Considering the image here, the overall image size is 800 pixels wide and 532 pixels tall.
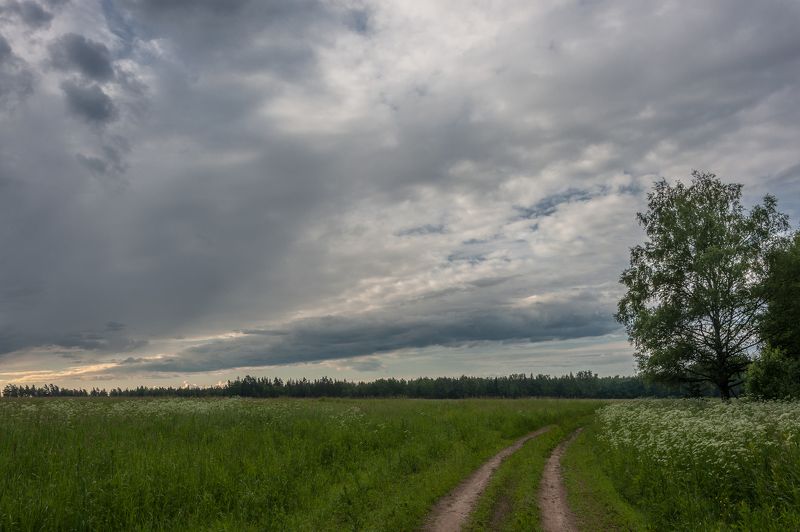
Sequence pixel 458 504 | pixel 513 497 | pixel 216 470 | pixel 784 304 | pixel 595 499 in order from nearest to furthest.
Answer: pixel 458 504
pixel 513 497
pixel 595 499
pixel 216 470
pixel 784 304

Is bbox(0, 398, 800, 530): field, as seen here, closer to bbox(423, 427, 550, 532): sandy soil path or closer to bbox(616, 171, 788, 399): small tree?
bbox(423, 427, 550, 532): sandy soil path

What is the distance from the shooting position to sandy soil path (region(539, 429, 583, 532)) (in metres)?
10.6

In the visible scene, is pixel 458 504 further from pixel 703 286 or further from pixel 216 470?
pixel 703 286

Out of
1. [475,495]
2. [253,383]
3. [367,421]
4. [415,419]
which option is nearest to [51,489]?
[475,495]

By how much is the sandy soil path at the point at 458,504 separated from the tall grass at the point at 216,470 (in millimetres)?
371

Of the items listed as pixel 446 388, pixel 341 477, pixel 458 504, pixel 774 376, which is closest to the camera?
pixel 458 504

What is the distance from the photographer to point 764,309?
102ft

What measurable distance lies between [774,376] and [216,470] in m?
31.3

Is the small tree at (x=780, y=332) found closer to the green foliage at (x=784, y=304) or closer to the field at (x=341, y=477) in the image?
the green foliage at (x=784, y=304)

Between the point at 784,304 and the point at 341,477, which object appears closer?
the point at 341,477

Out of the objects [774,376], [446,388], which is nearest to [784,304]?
A: [774,376]

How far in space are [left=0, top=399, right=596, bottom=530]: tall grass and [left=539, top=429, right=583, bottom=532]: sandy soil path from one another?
2812mm

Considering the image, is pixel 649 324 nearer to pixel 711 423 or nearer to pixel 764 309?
pixel 764 309

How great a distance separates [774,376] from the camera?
27.3 metres
